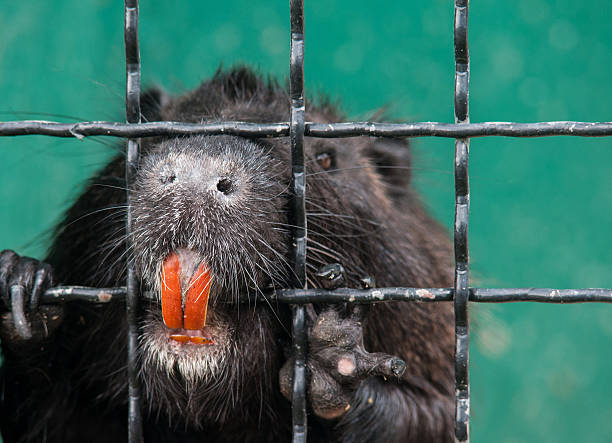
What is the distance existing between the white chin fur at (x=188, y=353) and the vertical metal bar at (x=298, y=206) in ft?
0.61

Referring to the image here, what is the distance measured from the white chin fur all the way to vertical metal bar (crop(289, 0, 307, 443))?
0.19 meters

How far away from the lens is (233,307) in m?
1.91

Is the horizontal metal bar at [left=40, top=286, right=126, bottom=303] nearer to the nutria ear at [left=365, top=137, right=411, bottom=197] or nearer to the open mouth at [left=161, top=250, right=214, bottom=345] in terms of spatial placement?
the open mouth at [left=161, top=250, right=214, bottom=345]

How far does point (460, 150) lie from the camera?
1769mm

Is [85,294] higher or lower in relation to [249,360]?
higher

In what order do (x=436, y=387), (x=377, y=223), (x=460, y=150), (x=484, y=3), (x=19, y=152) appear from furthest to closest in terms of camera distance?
(x=484, y=3), (x=19, y=152), (x=436, y=387), (x=377, y=223), (x=460, y=150)

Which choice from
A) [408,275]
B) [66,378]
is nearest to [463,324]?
[408,275]

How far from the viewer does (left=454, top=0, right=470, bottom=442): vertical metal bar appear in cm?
176

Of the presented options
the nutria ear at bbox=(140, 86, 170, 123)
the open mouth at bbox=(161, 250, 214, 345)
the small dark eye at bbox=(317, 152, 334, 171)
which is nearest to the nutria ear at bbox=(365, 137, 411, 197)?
the small dark eye at bbox=(317, 152, 334, 171)

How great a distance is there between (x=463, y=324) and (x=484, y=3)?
3.10 m

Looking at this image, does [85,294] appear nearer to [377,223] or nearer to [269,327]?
[269,327]

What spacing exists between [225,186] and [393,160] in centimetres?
141

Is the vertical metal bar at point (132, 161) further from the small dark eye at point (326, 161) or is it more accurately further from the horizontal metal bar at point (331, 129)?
the small dark eye at point (326, 161)

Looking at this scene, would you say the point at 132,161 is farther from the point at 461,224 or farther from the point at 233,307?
the point at 461,224
